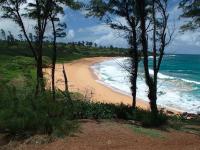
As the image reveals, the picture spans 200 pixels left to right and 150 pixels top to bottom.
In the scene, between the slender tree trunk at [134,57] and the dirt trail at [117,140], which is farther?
the slender tree trunk at [134,57]

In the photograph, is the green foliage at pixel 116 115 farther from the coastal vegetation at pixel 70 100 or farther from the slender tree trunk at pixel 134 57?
the slender tree trunk at pixel 134 57

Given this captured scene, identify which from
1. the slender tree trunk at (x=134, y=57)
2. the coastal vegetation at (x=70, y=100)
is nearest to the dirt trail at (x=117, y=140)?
the coastal vegetation at (x=70, y=100)

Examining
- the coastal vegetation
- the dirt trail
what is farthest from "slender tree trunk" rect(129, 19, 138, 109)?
the dirt trail

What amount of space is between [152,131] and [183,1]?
34.3ft

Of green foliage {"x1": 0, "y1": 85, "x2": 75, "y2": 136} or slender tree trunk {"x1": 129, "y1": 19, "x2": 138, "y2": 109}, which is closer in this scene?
green foliage {"x1": 0, "y1": 85, "x2": 75, "y2": 136}

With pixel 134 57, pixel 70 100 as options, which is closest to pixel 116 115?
pixel 70 100

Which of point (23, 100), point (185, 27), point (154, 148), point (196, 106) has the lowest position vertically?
point (196, 106)

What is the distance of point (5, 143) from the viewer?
11.1 metres

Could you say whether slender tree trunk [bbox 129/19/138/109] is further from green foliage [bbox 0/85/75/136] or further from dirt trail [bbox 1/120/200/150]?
green foliage [bbox 0/85/75/136]

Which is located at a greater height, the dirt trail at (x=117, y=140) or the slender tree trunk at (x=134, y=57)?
the slender tree trunk at (x=134, y=57)

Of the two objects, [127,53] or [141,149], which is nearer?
[141,149]

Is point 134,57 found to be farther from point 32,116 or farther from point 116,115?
point 32,116

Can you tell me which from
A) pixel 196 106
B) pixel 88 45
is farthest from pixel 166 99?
pixel 88 45

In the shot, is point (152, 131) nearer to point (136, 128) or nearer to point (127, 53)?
point (136, 128)
